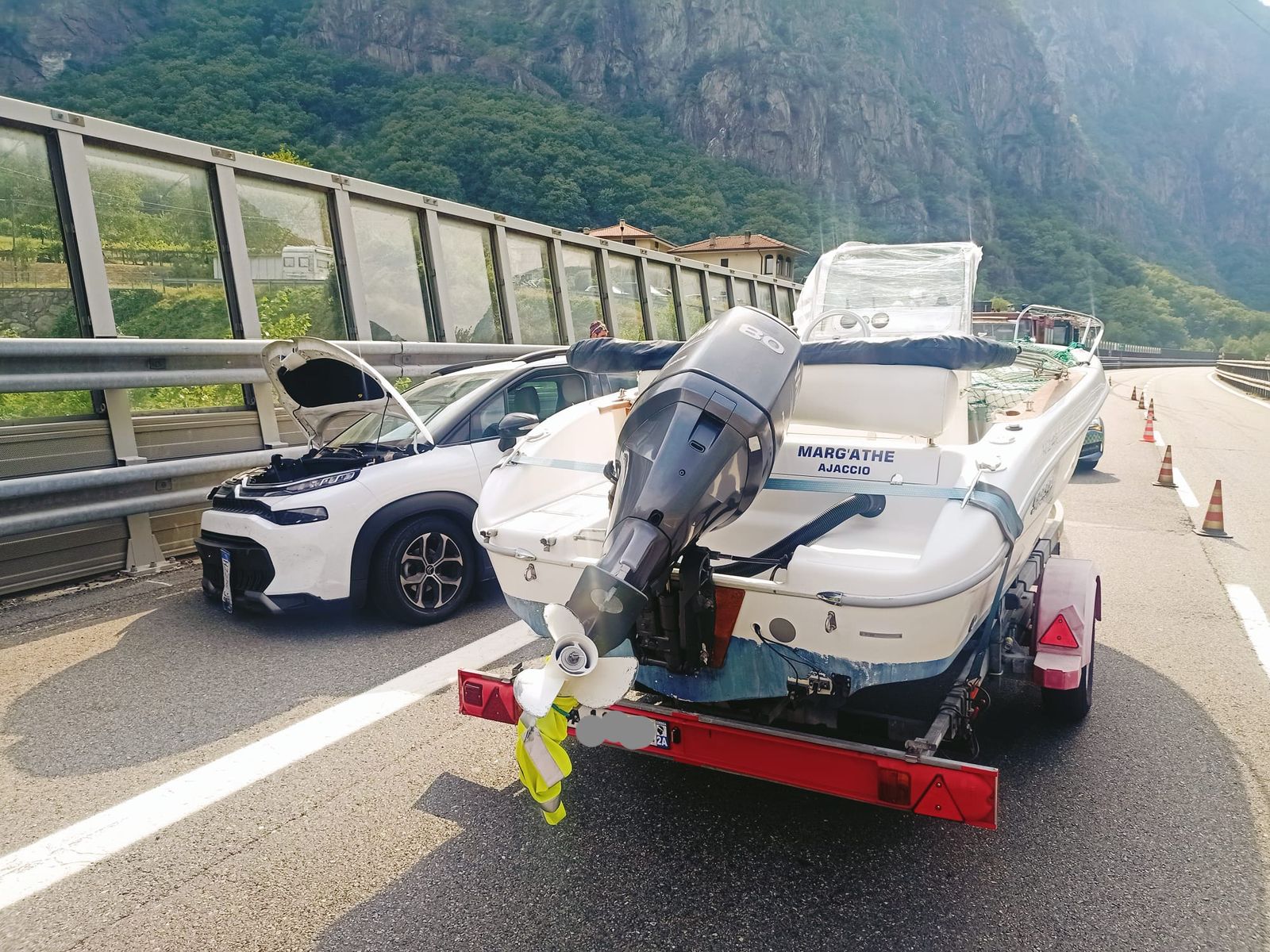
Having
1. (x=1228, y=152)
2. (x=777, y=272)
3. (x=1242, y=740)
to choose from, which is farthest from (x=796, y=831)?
(x=1228, y=152)


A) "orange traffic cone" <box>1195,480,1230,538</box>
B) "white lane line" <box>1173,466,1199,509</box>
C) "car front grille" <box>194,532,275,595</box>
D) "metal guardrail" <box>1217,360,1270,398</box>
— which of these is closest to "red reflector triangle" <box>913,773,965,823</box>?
"car front grille" <box>194,532,275,595</box>

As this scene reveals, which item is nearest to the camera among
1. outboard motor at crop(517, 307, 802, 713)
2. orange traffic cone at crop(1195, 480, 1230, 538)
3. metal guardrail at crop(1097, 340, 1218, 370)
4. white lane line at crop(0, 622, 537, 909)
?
outboard motor at crop(517, 307, 802, 713)

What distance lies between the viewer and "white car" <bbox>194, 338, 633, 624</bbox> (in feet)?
17.2

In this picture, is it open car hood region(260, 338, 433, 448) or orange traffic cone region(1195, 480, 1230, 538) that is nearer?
open car hood region(260, 338, 433, 448)

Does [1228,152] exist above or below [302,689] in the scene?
above

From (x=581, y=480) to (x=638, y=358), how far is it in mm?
721

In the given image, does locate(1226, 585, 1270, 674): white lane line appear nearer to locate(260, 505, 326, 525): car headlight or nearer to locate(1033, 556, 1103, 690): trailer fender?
locate(1033, 556, 1103, 690): trailer fender

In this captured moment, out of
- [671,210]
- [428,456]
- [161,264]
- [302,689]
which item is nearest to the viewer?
[302,689]

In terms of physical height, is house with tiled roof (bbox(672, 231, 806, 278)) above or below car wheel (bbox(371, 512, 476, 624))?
above

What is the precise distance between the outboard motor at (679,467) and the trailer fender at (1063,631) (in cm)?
165

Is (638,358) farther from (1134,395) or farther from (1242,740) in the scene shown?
(1134,395)

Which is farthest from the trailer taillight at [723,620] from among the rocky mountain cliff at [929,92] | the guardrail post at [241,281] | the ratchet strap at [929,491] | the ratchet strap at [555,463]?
the rocky mountain cliff at [929,92]

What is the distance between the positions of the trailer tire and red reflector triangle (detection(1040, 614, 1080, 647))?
0.25m

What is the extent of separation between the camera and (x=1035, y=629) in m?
3.72
